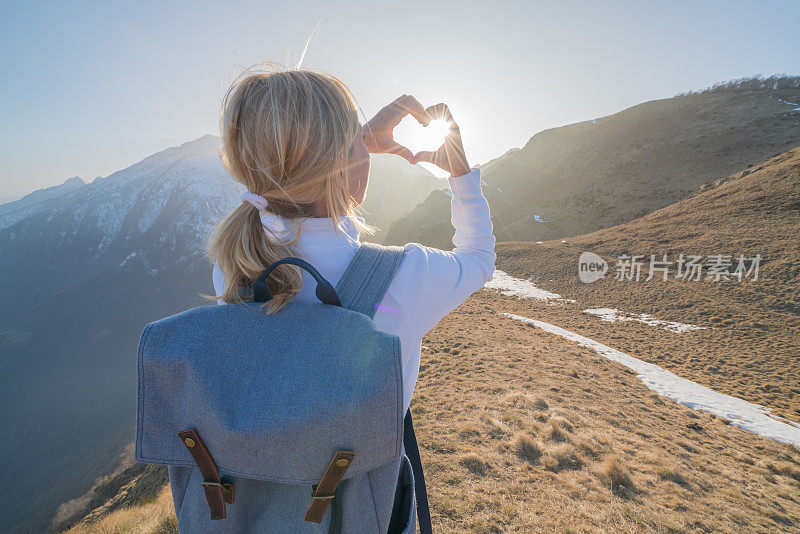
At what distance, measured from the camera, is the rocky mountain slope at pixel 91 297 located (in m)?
46.1

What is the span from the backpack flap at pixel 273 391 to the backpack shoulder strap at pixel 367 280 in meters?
0.12

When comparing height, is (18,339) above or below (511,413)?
below

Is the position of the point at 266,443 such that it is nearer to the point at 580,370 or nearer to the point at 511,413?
the point at 511,413

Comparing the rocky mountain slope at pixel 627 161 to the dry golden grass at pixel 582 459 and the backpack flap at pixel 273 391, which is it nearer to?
the dry golden grass at pixel 582 459

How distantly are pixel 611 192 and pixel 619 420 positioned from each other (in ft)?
182

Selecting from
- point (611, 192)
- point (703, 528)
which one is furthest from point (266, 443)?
point (611, 192)

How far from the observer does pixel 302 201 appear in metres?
1.09

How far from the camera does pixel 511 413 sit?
6.17 metres

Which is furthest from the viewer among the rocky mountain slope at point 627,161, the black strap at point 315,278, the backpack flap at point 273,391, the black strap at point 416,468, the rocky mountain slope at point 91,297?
the rocky mountain slope at point 91,297

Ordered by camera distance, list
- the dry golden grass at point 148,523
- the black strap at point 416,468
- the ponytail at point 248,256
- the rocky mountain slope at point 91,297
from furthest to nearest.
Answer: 1. the rocky mountain slope at point 91,297
2. the dry golden grass at point 148,523
3. the black strap at point 416,468
4. the ponytail at point 248,256

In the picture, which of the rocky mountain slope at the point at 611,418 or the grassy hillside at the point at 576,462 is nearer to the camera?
the grassy hillside at the point at 576,462

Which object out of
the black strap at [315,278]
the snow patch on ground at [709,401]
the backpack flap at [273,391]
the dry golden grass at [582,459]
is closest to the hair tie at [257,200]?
the black strap at [315,278]

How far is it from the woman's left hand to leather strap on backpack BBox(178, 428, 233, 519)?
4.05ft

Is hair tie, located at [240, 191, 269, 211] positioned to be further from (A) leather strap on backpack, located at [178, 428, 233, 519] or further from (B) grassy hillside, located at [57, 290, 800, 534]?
(B) grassy hillside, located at [57, 290, 800, 534]
